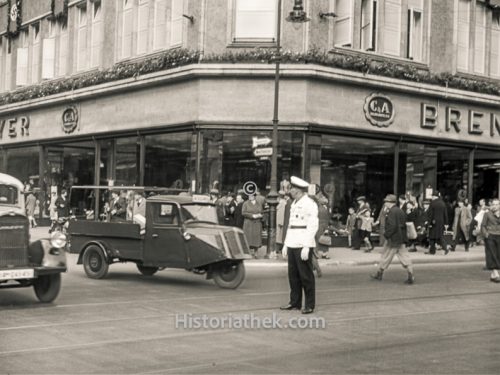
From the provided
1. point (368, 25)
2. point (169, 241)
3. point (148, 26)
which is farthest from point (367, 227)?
point (169, 241)

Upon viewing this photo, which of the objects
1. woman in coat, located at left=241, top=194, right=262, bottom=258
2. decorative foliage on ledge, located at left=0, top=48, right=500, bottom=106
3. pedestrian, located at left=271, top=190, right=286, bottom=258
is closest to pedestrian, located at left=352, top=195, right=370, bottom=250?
pedestrian, located at left=271, top=190, right=286, bottom=258

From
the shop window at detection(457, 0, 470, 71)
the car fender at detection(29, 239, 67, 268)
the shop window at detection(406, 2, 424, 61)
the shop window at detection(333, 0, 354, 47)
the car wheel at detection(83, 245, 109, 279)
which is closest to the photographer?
the car fender at detection(29, 239, 67, 268)

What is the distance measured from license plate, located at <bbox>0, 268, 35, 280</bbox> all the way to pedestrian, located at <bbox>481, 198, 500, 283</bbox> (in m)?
9.48

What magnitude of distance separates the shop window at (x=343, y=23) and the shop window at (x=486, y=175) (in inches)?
301

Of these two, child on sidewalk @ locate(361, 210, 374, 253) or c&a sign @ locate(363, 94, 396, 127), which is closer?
child on sidewalk @ locate(361, 210, 374, 253)

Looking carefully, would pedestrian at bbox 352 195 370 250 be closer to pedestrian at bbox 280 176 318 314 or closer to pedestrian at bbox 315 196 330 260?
pedestrian at bbox 315 196 330 260

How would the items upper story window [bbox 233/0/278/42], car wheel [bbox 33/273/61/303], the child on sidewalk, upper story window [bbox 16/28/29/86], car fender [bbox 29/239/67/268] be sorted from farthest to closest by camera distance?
upper story window [bbox 16/28/29/86], upper story window [bbox 233/0/278/42], the child on sidewalk, car wheel [bbox 33/273/61/303], car fender [bbox 29/239/67/268]

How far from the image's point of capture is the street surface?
7.27 metres

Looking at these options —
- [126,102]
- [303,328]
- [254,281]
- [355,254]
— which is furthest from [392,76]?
[303,328]

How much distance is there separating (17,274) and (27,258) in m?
0.44

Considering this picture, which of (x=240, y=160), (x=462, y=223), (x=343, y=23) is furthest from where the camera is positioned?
(x=462, y=223)

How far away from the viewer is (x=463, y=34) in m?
A: 28.0

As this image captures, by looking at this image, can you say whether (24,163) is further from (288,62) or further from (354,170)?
(354,170)

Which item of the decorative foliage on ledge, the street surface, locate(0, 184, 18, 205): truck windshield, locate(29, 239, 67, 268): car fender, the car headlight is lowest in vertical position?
the street surface
